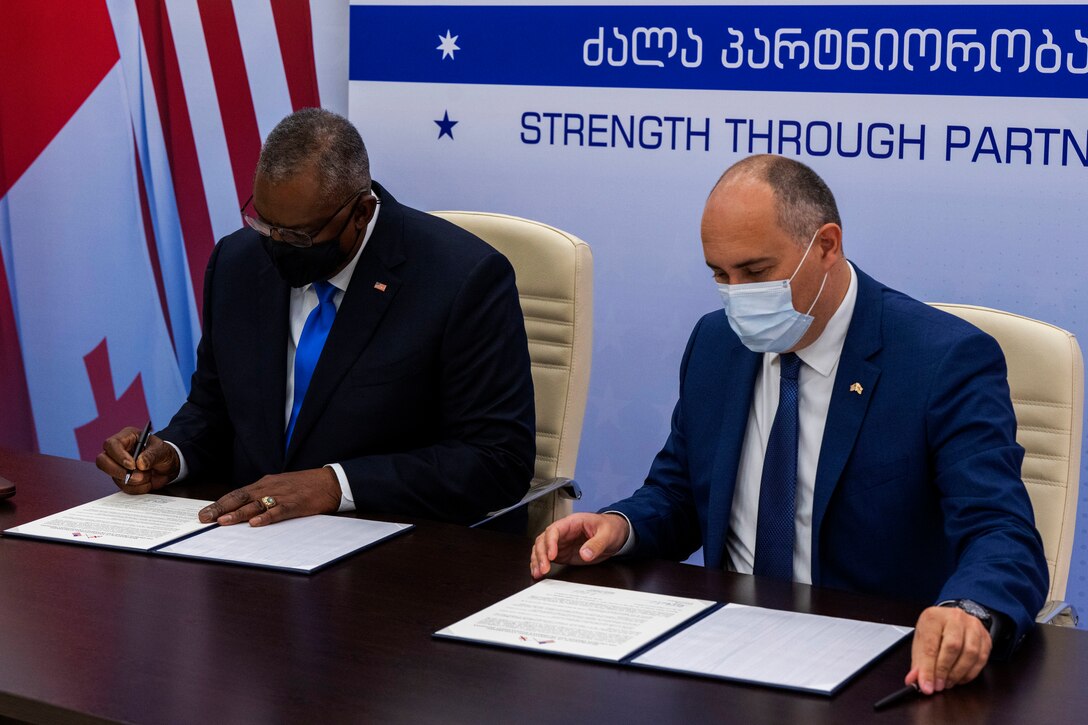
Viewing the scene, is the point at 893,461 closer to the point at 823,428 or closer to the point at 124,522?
the point at 823,428

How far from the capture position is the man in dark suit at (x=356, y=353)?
277 cm

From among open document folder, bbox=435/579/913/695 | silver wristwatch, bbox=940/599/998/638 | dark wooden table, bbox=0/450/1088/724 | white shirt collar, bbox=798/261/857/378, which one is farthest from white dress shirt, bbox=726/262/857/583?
silver wristwatch, bbox=940/599/998/638

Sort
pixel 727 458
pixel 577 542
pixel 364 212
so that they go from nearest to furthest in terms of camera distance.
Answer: pixel 577 542
pixel 727 458
pixel 364 212

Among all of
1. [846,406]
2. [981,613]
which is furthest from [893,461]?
[981,613]

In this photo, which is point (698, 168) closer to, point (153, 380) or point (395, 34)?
point (395, 34)

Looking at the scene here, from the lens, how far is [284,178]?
2746mm

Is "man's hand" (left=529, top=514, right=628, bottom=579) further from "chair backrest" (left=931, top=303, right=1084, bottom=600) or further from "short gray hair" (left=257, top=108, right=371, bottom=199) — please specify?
"short gray hair" (left=257, top=108, right=371, bottom=199)

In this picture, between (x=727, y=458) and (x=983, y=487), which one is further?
(x=727, y=458)

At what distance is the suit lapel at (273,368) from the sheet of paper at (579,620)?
3.40 ft

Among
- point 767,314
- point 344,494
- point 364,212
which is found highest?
point 364,212

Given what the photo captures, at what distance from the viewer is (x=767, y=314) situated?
229 centimetres

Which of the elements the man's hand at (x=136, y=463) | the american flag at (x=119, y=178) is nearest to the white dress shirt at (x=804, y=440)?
the man's hand at (x=136, y=463)

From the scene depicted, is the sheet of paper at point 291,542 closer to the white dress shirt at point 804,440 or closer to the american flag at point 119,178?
the white dress shirt at point 804,440

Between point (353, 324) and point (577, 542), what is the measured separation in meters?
0.90
